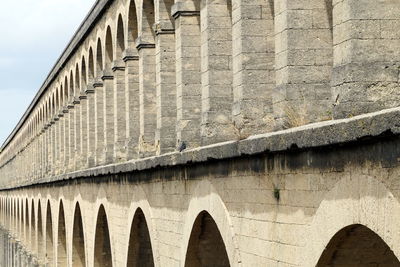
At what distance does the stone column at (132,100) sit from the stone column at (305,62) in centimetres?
824

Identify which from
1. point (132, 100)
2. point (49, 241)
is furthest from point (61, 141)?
point (132, 100)

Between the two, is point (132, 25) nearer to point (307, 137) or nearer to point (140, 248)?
point (140, 248)

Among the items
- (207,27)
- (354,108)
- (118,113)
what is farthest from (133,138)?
(354,108)

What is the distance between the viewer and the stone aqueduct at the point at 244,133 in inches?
302

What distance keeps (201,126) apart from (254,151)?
2873 millimetres

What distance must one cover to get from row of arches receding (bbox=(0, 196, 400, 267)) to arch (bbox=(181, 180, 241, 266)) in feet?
0.29

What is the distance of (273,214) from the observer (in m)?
9.19

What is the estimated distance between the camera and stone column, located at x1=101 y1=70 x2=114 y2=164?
20.4 metres

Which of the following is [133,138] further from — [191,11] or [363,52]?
[363,52]

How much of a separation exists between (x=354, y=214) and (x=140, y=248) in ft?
33.2

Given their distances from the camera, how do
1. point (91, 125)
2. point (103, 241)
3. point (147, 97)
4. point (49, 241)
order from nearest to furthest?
point (147, 97)
point (103, 241)
point (91, 125)
point (49, 241)

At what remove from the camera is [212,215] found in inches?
441

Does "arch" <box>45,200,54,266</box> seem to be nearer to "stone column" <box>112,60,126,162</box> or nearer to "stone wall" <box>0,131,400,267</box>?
"stone column" <box>112,60,126,162</box>

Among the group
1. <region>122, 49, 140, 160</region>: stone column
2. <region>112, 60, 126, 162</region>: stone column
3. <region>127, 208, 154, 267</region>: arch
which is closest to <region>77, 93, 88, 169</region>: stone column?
<region>112, 60, 126, 162</region>: stone column
